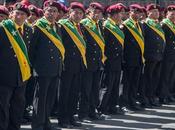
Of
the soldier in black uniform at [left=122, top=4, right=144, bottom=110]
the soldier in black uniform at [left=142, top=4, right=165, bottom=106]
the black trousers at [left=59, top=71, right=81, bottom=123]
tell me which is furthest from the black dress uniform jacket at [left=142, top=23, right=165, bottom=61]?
the black trousers at [left=59, top=71, right=81, bottom=123]

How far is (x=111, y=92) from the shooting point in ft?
34.9

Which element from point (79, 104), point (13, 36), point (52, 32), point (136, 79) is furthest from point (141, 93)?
point (13, 36)

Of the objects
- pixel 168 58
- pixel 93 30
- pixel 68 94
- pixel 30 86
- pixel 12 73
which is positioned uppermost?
pixel 93 30

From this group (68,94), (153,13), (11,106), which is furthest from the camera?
(153,13)

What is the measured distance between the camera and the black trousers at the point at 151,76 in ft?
38.0

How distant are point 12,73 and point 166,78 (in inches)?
196

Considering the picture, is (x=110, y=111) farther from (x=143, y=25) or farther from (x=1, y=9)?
(x=1, y=9)

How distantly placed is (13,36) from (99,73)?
8.51 feet

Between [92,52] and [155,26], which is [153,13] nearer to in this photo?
[155,26]

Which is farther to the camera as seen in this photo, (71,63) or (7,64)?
(71,63)

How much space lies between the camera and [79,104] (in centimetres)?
992

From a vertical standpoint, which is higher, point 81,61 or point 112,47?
point 112,47

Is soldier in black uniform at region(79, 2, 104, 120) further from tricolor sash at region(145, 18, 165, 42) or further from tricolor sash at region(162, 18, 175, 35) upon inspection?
tricolor sash at region(162, 18, 175, 35)

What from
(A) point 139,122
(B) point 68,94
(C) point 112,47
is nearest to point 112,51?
(C) point 112,47
